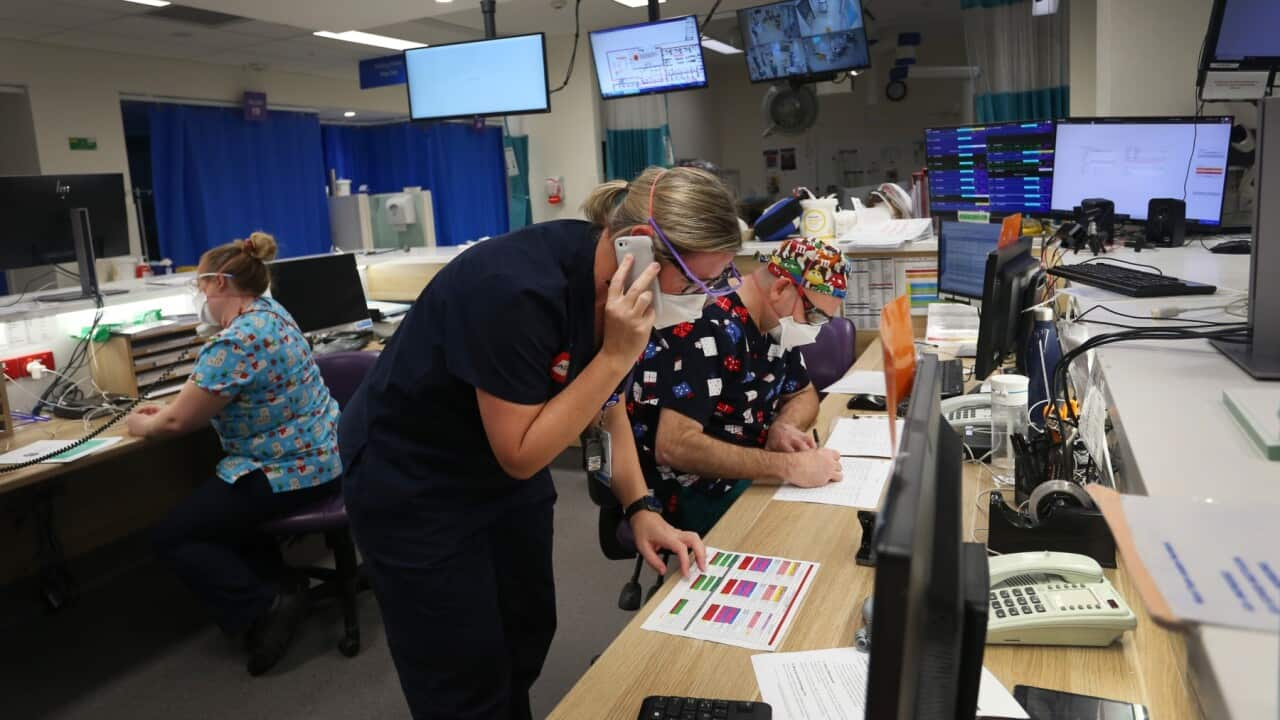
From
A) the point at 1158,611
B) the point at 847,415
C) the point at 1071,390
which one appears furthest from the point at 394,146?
the point at 1158,611

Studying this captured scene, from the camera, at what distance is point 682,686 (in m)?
1.20

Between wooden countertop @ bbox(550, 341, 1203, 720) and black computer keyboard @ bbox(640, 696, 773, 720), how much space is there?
0.04 metres

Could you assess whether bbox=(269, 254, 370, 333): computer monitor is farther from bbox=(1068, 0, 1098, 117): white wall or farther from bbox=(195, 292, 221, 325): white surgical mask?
bbox=(1068, 0, 1098, 117): white wall

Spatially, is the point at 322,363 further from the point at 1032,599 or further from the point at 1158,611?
the point at 1158,611

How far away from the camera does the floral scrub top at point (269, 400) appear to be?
8.83ft

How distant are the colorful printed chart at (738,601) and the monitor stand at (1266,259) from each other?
28.6 inches

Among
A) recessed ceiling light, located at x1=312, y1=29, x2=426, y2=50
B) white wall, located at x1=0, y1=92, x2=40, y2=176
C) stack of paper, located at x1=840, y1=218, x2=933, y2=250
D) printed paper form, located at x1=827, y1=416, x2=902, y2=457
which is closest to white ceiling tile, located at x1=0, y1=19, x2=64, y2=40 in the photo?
white wall, located at x1=0, y1=92, x2=40, y2=176

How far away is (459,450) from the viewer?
5.10 ft

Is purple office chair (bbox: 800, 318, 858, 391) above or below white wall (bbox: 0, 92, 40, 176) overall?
below

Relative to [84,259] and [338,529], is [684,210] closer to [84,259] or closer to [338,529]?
[338,529]

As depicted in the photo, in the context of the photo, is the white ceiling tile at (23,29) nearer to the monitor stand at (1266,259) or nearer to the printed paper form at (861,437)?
the printed paper form at (861,437)

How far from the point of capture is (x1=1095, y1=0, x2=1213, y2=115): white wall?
11.6 feet

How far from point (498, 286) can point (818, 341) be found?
2.12 meters

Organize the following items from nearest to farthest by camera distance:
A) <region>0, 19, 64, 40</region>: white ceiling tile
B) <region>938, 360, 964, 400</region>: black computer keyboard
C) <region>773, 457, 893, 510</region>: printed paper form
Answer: <region>773, 457, 893, 510</region>: printed paper form → <region>938, 360, 964, 400</region>: black computer keyboard → <region>0, 19, 64, 40</region>: white ceiling tile
